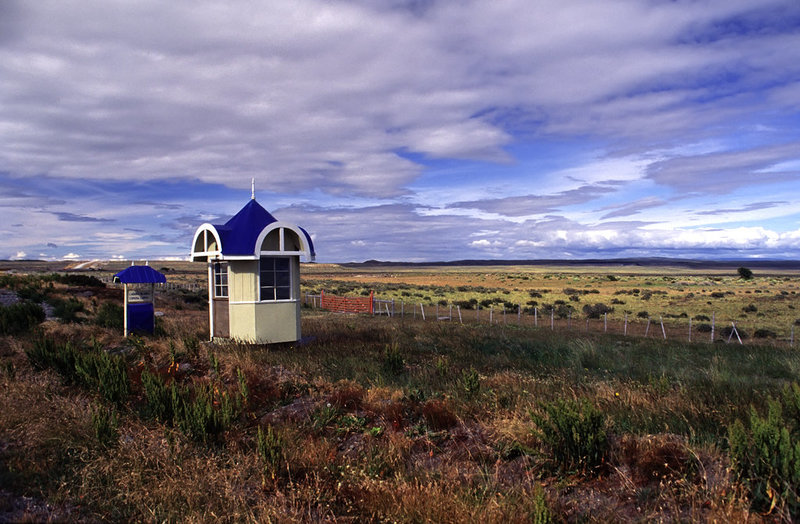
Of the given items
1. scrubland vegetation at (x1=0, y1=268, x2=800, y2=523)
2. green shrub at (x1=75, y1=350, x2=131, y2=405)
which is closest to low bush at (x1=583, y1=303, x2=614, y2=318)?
scrubland vegetation at (x1=0, y1=268, x2=800, y2=523)

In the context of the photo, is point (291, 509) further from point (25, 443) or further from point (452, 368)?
point (452, 368)

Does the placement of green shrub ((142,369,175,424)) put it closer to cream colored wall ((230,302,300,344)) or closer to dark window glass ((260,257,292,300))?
cream colored wall ((230,302,300,344))

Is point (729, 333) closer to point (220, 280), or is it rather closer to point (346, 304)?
point (346, 304)

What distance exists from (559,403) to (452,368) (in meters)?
5.12

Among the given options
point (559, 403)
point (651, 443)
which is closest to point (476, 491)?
point (559, 403)

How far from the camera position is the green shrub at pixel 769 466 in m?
4.30

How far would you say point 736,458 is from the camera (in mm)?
4699

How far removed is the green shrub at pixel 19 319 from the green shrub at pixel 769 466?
17732 mm

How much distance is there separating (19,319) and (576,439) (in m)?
17.3

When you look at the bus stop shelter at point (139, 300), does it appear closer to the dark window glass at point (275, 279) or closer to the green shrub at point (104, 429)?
the dark window glass at point (275, 279)

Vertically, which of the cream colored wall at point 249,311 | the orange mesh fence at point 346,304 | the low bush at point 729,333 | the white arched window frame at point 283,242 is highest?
the white arched window frame at point 283,242

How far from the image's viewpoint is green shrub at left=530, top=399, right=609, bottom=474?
17.9 feet

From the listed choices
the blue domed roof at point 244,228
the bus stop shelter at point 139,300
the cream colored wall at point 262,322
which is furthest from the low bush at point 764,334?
the bus stop shelter at point 139,300

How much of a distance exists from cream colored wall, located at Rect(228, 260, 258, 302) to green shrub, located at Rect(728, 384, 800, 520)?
10506 millimetres
